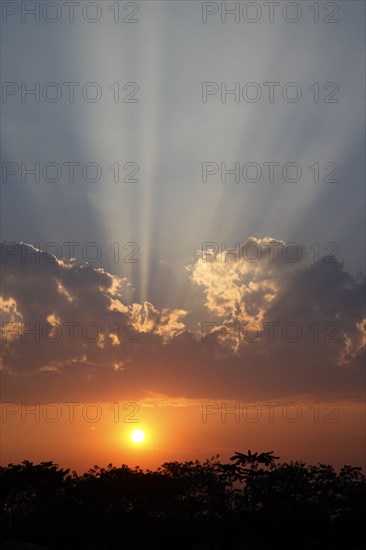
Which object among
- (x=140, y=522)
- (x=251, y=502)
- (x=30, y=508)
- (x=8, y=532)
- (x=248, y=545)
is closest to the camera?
(x=248, y=545)

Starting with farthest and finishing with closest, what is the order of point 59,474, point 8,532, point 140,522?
point 59,474 → point 140,522 → point 8,532

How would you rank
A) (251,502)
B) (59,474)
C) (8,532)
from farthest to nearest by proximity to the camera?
(59,474), (251,502), (8,532)

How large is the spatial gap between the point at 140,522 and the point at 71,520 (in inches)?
289

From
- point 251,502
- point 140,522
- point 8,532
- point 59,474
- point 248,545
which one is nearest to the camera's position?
point 248,545

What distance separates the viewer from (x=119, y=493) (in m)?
74.1

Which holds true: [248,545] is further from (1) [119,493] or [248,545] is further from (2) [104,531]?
(1) [119,493]

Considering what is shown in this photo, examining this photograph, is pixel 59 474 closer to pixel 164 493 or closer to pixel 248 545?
pixel 164 493

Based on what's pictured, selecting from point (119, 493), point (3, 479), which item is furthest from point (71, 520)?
point (3, 479)

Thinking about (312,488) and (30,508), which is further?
(30,508)

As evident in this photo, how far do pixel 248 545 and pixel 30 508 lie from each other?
37.1 m

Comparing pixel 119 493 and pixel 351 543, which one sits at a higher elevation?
pixel 119 493

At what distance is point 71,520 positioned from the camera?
5703 cm

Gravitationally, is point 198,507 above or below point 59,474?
below

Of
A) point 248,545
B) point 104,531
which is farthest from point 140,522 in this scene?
point 248,545
